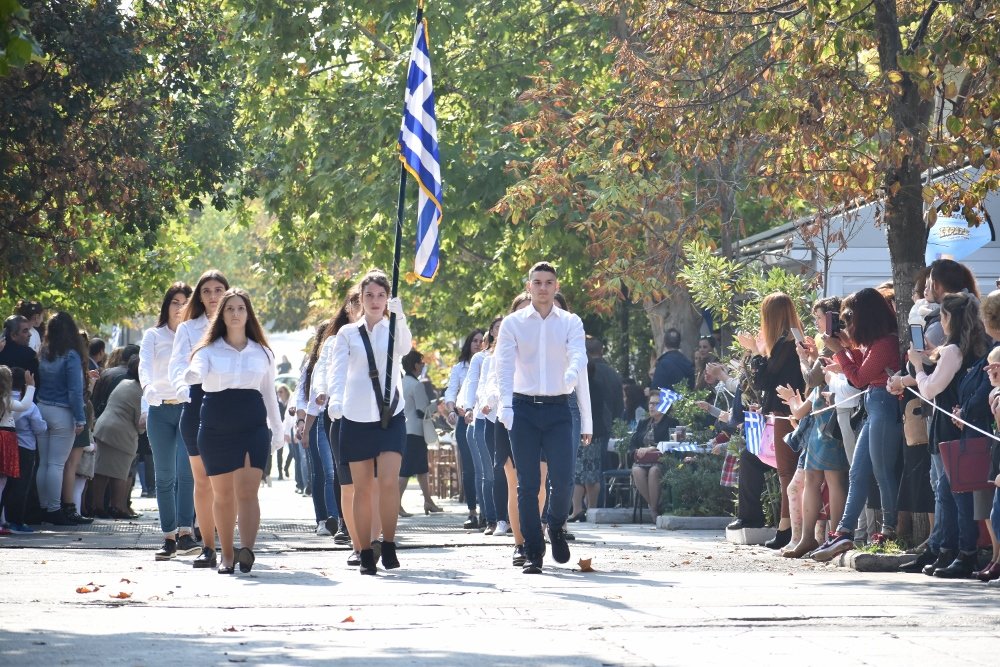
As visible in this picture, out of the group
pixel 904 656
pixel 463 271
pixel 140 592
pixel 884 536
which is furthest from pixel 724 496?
pixel 463 271

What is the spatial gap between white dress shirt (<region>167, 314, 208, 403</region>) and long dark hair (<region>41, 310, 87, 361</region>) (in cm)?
463

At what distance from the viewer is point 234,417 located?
38.7 ft

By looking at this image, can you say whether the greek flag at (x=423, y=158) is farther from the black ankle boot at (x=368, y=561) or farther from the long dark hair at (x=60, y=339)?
the long dark hair at (x=60, y=339)

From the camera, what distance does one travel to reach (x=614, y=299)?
23.1m

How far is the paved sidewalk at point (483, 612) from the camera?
25.0 feet

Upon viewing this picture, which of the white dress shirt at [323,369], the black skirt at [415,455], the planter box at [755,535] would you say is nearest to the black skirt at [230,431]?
the white dress shirt at [323,369]

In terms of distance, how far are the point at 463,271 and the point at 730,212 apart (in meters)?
9.78

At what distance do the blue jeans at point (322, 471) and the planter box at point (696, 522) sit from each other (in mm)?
3499

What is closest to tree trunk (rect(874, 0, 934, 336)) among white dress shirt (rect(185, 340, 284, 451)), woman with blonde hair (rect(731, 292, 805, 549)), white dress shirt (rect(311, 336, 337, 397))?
woman with blonde hair (rect(731, 292, 805, 549))

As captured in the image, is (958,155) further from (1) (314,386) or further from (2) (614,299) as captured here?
(2) (614,299)

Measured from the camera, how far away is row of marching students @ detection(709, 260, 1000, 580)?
11.4 m

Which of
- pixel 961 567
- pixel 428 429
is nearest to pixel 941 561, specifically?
pixel 961 567

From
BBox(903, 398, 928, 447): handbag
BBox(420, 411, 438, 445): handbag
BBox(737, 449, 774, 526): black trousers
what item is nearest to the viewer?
BBox(903, 398, 928, 447): handbag

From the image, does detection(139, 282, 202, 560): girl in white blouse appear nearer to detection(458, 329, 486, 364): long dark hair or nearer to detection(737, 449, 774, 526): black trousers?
detection(737, 449, 774, 526): black trousers
